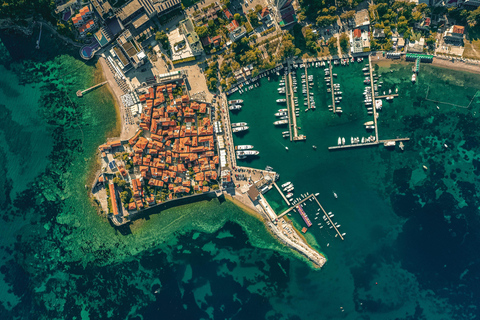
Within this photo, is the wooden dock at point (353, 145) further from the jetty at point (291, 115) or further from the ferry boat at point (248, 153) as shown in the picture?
the ferry boat at point (248, 153)

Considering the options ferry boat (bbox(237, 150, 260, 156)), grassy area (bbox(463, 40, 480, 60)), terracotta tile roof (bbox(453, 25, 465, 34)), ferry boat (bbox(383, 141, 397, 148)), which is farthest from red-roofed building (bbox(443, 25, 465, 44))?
ferry boat (bbox(237, 150, 260, 156))

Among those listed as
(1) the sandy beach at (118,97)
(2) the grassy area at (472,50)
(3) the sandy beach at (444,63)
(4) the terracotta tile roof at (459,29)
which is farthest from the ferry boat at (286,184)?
(4) the terracotta tile roof at (459,29)

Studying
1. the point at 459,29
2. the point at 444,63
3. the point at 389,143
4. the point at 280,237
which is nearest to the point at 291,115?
the point at 389,143

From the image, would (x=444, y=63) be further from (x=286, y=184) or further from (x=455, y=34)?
(x=286, y=184)

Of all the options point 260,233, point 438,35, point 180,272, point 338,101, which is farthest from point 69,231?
point 438,35

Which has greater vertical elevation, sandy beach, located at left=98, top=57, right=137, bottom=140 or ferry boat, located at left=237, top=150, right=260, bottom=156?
sandy beach, located at left=98, top=57, right=137, bottom=140

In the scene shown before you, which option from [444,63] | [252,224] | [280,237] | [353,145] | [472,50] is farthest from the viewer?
[252,224]

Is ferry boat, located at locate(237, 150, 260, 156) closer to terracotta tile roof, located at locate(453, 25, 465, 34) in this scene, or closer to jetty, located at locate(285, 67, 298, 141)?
jetty, located at locate(285, 67, 298, 141)
